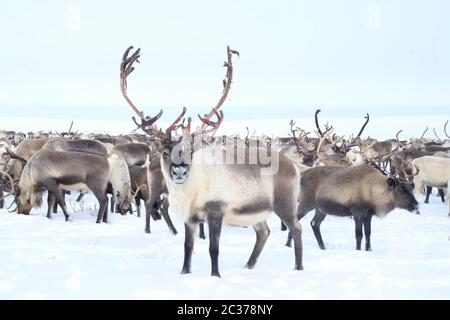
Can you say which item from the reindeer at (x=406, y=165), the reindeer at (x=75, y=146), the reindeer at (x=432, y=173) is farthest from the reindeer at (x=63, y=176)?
the reindeer at (x=432, y=173)

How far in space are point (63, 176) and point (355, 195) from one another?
518 cm

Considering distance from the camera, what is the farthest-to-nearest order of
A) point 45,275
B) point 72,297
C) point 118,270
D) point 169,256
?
point 169,256 → point 118,270 → point 45,275 → point 72,297

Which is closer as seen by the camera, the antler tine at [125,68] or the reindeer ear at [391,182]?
the antler tine at [125,68]

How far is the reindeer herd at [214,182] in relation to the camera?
547 cm

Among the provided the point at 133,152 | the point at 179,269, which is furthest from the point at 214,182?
the point at 133,152

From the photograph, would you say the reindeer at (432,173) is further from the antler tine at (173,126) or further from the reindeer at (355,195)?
the antler tine at (173,126)

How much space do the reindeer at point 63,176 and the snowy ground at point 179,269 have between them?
1013 millimetres

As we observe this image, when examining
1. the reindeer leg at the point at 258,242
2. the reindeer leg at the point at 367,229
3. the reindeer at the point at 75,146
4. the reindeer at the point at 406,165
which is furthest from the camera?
the reindeer at the point at 406,165

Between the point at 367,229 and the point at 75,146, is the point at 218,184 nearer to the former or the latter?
the point at 367,229

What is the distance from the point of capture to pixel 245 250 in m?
7.31

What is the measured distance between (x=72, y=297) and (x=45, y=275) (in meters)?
0.66

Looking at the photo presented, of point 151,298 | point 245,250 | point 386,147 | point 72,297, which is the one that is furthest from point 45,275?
point 386,147

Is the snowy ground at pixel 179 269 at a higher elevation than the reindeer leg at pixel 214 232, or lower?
lower

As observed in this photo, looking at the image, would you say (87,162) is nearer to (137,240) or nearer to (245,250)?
(137,240)
